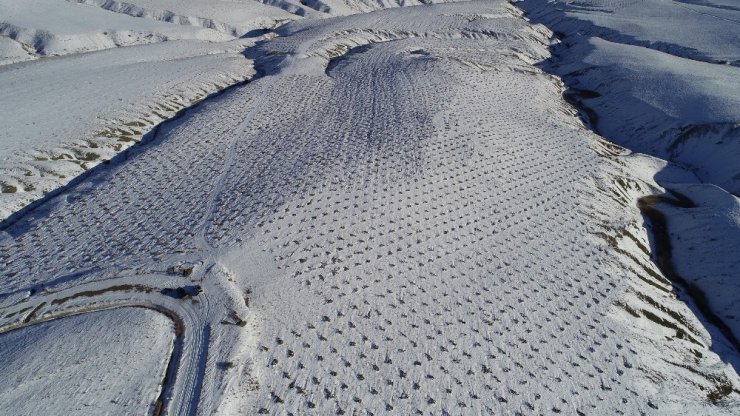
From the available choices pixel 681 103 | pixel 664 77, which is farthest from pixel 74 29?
pixel 664 77

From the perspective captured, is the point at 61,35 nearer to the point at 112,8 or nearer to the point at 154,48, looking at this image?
the point at 154,48

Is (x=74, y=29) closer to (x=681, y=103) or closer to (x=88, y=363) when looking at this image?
(x=88, y=363)

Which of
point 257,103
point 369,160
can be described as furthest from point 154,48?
point 369,160

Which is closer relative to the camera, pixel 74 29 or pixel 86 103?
pixel 86 103

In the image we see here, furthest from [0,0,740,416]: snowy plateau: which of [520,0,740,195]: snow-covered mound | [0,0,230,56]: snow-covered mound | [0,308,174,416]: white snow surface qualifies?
[0,0,230,56]: snow-covered mound

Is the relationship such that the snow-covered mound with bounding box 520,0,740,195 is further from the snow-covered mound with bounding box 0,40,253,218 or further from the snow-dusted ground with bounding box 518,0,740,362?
the snow-covered mound with bounding box 0,40,253,218

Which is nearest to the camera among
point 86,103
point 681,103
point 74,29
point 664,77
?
point 86,103

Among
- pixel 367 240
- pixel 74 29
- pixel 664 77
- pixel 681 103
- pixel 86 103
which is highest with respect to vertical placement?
pixel 74 29

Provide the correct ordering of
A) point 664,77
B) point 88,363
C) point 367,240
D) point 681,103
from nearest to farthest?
1. point 88,363
2. point 367,240
3. point 681,103
4. point 664,77
